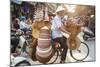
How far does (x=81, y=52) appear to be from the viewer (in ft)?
7.52

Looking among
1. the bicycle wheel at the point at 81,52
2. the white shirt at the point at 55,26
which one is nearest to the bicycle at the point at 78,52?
the bicycle wheel at the point at 81,52

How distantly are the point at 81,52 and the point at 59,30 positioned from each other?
1.33ft

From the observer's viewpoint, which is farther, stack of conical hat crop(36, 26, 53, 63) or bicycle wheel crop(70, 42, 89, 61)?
bicycle wheel crop(70, 42, 89, 61)

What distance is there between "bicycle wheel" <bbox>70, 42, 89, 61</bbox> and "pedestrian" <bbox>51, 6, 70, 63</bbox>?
12 cm

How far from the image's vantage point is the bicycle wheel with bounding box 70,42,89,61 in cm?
225

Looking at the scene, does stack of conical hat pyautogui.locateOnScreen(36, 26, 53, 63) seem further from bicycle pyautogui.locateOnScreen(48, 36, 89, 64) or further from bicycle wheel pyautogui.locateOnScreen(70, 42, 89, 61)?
bicycle wheel pyautogui.locateOnScreen(70, 42, 89, 61)

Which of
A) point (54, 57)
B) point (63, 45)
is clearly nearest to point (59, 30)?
point (63, 45)

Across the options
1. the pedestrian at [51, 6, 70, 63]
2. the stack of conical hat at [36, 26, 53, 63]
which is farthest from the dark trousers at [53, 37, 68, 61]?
the stack of conical hat at [36, 26, 53, 63]

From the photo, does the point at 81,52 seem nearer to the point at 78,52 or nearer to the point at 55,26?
the point at 78,52

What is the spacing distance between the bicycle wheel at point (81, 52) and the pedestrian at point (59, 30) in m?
0.12
